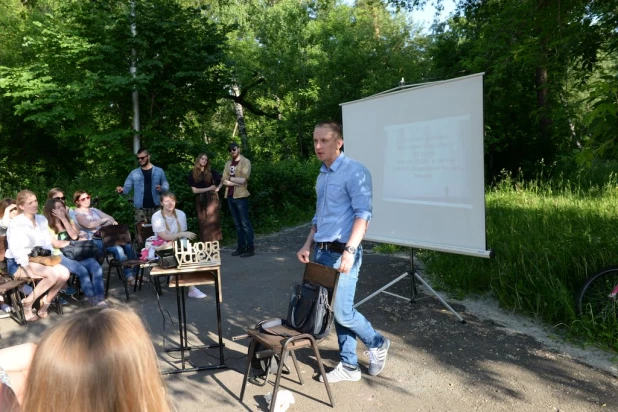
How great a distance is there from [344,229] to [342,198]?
24 cm

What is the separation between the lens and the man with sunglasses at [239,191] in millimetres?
8672

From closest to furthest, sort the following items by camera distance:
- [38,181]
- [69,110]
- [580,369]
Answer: [580,369] → [69,110] → [38,181]

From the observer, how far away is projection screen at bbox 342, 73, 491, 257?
189 inches

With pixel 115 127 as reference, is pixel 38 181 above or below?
below

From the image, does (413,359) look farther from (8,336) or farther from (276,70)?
(276,70)

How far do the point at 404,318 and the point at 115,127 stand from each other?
8005 mm

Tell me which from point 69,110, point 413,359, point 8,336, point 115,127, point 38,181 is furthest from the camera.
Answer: point 38,181

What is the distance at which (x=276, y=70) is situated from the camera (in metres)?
23.3

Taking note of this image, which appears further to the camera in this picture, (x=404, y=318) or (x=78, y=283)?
(x=78, y=283)

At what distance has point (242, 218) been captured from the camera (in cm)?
879

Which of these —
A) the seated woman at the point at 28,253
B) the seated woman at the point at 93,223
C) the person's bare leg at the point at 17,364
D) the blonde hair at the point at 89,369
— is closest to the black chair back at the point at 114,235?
the seated woman at the point at 93,223

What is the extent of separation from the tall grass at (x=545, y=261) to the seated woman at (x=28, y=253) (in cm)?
472

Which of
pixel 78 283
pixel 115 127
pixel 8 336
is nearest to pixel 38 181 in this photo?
pixel 115 127

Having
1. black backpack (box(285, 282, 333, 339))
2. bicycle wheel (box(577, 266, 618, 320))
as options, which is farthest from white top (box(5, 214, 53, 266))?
bicycle wheel (box(577, 266, 618, 320))
